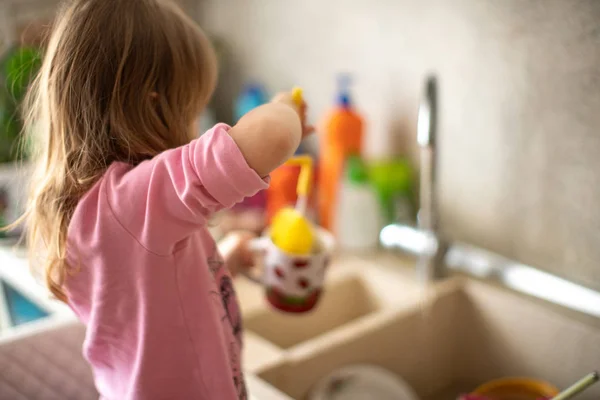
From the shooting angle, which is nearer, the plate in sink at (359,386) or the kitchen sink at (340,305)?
the plate in sink at (359,386)

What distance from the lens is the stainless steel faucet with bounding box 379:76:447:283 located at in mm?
972

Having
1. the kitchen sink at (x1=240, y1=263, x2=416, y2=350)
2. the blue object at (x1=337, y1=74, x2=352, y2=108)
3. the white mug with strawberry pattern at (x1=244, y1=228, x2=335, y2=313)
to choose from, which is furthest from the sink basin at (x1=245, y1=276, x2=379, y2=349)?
the blue object at (x1=337, y1=74, x2=352, y2=108)

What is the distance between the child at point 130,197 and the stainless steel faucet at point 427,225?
41cm

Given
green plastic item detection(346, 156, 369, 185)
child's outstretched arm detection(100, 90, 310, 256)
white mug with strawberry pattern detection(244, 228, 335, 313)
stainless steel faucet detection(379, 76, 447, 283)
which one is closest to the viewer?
child's outstretched arm detection(100, 90, 310, 256)

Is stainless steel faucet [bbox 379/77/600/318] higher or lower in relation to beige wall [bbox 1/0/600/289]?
lower

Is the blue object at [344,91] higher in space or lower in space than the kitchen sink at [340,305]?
higher

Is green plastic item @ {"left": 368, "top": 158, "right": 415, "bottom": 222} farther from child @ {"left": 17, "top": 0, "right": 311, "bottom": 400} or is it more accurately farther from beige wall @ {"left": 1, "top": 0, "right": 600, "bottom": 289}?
child @ {"left": 17, "top": 0, "right": 311, "bottom": 400}

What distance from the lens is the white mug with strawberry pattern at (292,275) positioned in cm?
84

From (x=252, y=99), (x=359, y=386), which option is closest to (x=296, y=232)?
(x=359, y=386)

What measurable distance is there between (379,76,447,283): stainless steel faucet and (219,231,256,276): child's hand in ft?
1.12

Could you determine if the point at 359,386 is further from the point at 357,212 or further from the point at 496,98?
the point at 496,98

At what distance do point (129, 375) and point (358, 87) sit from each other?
2.82ft

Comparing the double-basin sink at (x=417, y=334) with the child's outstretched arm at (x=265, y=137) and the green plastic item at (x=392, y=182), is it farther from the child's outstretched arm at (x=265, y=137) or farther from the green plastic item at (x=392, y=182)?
the child's outstretched arm at (x=265, y=137)

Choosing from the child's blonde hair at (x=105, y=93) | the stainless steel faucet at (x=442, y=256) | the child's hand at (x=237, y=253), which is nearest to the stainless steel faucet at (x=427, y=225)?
the stainless steel faucet at (x=442, y=256)
